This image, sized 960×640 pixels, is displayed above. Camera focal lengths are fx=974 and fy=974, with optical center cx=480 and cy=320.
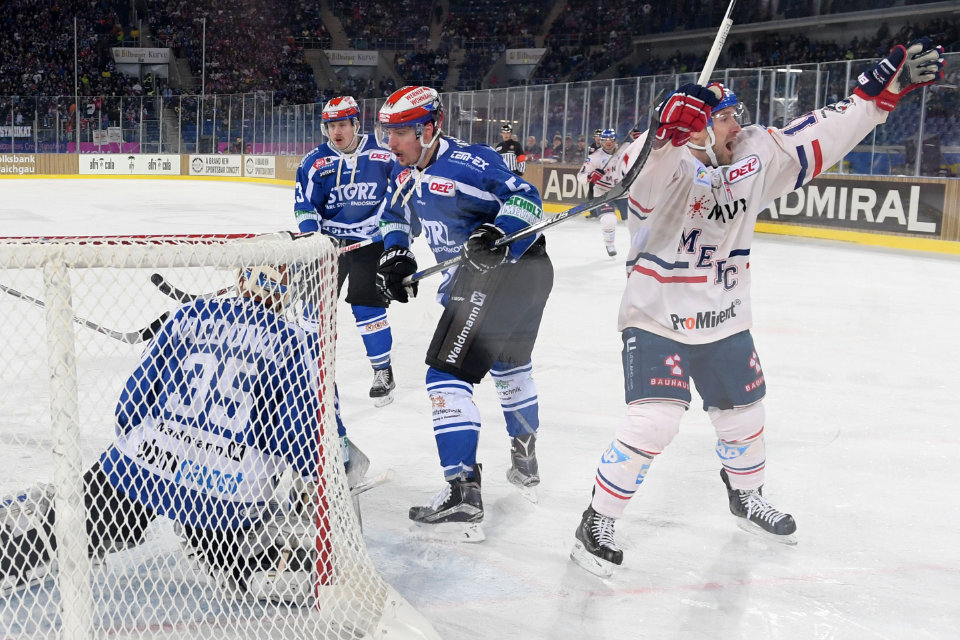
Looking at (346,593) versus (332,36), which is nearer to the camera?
(346,593)

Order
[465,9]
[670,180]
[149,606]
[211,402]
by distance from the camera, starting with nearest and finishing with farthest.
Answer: [211,402] < [149,606] < [670,180] < [465,9]

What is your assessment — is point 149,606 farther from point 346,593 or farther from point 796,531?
point 796,531

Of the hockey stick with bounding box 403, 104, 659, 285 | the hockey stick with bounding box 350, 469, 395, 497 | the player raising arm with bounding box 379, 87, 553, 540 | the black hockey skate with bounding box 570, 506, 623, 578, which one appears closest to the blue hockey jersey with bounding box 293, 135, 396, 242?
the player raising arm with bounding box 379, 87, 553, 540

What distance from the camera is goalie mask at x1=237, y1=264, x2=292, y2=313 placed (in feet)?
6.78

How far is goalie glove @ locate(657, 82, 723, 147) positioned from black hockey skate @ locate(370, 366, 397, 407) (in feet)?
7.61

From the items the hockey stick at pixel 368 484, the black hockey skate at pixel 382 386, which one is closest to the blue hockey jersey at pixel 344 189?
the black hockey skate at pixel 382 386

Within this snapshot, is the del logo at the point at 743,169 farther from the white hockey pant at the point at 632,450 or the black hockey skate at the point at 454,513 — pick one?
the black hockey skate at the point at 454,513

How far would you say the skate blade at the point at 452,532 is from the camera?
2.79 m

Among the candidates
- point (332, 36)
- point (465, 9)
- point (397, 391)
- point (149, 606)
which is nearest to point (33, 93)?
point (332, 36)

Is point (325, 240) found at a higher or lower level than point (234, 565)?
higher

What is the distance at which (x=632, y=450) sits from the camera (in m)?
2.55

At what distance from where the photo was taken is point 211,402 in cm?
207

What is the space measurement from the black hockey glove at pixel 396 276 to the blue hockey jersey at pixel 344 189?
119 centimetres

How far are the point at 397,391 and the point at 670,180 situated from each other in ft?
7.65
